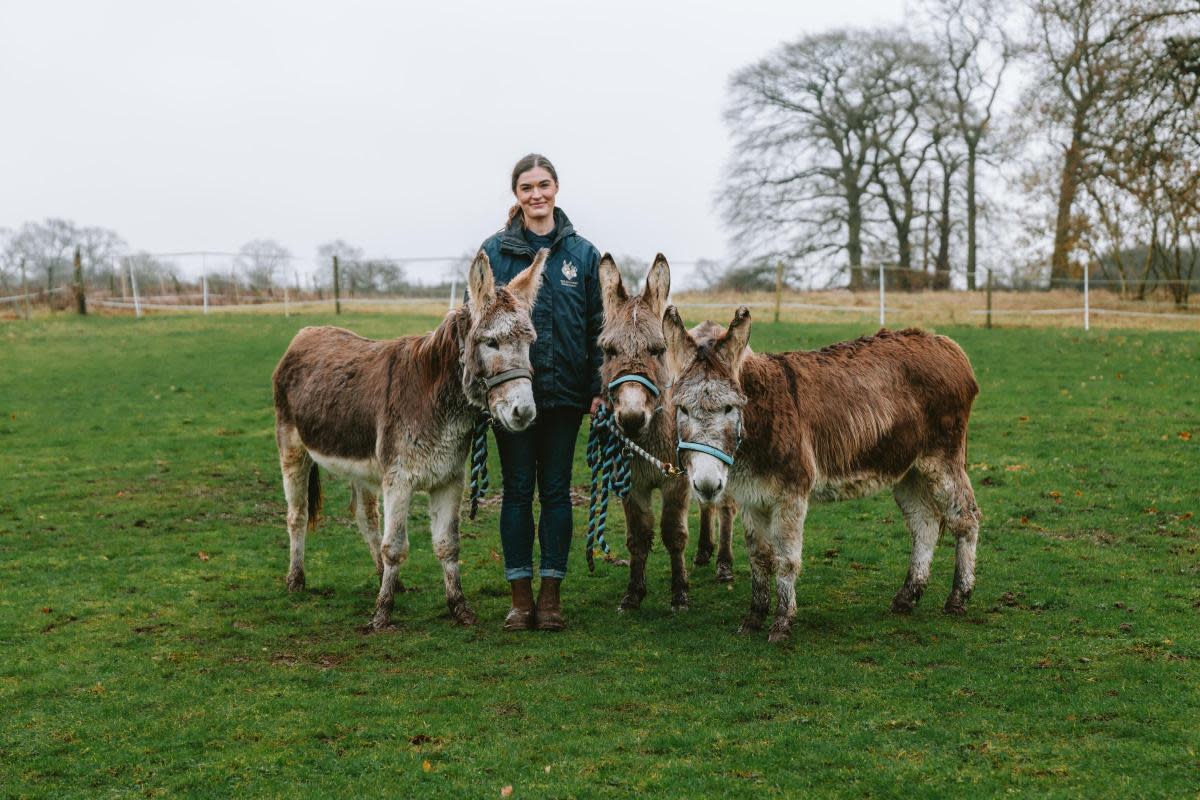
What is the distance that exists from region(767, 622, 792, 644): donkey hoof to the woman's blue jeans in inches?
52.9

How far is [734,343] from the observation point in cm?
561

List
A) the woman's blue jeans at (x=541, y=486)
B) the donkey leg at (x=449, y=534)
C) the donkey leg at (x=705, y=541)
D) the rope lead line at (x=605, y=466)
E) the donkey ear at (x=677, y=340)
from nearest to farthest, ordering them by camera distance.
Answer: the donkey ear at (x=677, y=340)
the woman's blue jeans at (x=541, y=486)
the rope lead line at (x=605, y=466)
the donkey leg at (x=449, y=534)
the donkey leg at (x=705, y=541)

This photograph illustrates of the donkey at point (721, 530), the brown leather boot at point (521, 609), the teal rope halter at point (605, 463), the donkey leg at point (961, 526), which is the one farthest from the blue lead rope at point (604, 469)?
the donkey leg at point (961, 526)

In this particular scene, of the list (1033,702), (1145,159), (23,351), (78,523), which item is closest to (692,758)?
(1033,702)

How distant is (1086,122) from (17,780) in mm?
26781

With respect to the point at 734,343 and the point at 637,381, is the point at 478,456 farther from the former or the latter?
the point at 734,343

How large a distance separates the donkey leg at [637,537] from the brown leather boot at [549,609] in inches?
25.9

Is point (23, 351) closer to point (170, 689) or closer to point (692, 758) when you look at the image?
point (170, 689)

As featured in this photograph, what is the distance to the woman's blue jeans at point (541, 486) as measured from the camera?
20.6ft

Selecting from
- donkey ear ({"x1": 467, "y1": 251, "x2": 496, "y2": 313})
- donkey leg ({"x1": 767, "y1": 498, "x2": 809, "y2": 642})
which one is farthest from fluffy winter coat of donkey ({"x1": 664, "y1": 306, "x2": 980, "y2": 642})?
donkey ear ({"x1": 467, "y1": 251, "x2": 496, "y2": 313})

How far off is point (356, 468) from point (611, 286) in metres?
2.23

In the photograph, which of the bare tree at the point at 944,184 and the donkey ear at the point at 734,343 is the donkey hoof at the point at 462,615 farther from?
the bare tree at the point at 944,184

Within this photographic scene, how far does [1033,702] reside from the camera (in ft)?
16.4

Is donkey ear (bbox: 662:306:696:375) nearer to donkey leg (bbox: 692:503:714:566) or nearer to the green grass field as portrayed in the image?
the green grass field
